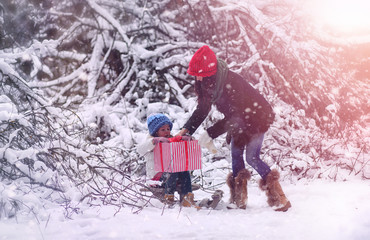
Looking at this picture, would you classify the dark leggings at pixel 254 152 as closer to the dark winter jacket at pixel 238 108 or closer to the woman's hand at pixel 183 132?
the dark winter jacket at pixel 238 108

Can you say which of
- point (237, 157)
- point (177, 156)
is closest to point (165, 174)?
point (177, 156)

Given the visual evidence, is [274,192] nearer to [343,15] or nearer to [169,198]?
[169,198]

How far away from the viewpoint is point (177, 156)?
315cm

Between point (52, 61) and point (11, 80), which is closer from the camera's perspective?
point (11, 80)

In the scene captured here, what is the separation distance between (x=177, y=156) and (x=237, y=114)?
642 mm

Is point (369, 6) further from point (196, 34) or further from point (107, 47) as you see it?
point (107, 47)

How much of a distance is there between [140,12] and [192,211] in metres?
5.12

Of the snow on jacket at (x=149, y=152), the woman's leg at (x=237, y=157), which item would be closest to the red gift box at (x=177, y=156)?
the snow on jacket at (x=149, y=152)

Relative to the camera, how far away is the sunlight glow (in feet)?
19.4

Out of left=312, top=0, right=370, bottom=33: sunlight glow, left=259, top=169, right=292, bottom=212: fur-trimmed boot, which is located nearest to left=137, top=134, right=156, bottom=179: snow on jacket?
left=259, top=169, right=292, bottom=212: fur-trimmed boot

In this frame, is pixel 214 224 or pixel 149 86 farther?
pixel 149 86

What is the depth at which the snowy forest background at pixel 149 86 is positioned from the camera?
3094 millimetres

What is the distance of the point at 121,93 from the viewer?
6.80 metres

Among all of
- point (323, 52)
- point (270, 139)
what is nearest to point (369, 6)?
point (323, 52)
